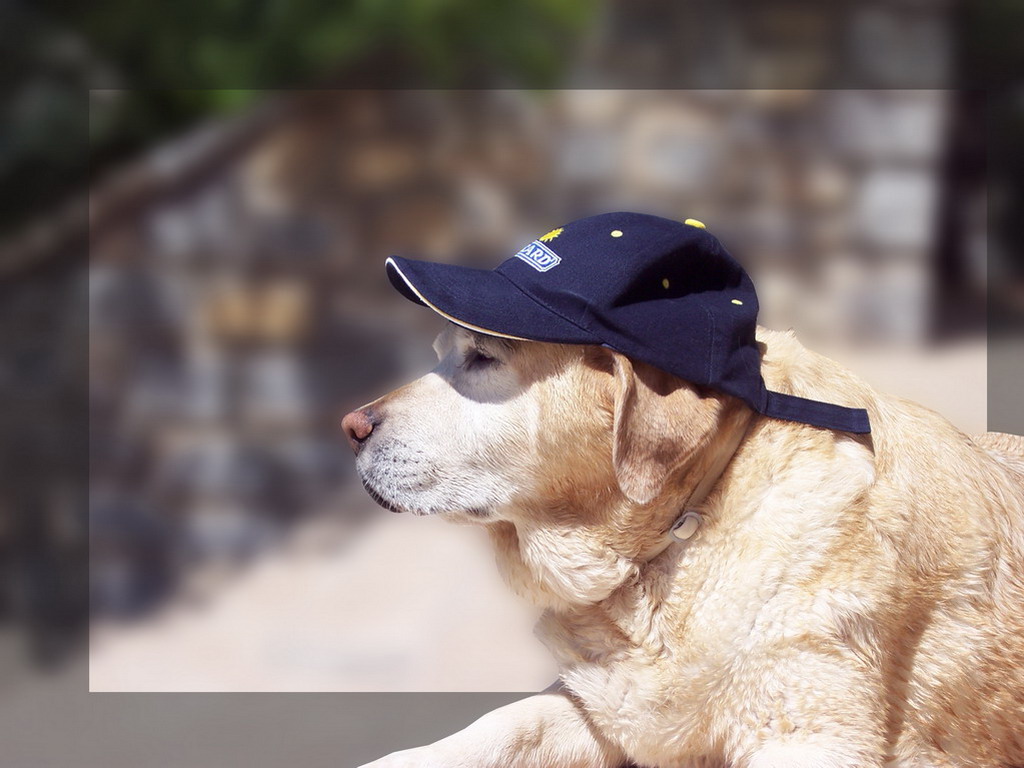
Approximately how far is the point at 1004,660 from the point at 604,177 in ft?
7.89

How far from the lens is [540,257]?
1337 mm

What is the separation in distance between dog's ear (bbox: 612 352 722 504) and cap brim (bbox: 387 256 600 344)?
0.09 metres

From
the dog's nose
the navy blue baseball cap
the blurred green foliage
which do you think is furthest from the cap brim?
the blurred green foliage

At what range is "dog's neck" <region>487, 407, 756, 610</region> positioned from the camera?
51.8 inches

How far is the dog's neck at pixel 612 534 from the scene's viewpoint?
A: 4.32 ft

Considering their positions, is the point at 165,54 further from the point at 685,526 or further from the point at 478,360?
the point at 685,526

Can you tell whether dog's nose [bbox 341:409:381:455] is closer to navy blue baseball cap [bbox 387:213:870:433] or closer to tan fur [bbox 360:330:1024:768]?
tan fur [bbox 360:330:1024:768]

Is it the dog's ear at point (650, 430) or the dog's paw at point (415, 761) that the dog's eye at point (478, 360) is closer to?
the dog's ear at point (650, 430)

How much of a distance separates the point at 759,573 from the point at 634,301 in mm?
405

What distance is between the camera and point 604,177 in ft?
11.2

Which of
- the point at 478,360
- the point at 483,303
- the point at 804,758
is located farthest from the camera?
the point at 478,360

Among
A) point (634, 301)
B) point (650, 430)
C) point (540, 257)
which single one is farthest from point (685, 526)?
point (540, 257)

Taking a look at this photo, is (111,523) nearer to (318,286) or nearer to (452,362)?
(318,286)

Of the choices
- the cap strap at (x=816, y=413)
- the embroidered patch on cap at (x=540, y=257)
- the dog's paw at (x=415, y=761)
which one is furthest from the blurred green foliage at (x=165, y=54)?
the dog's paw at (x=415, y=761)
